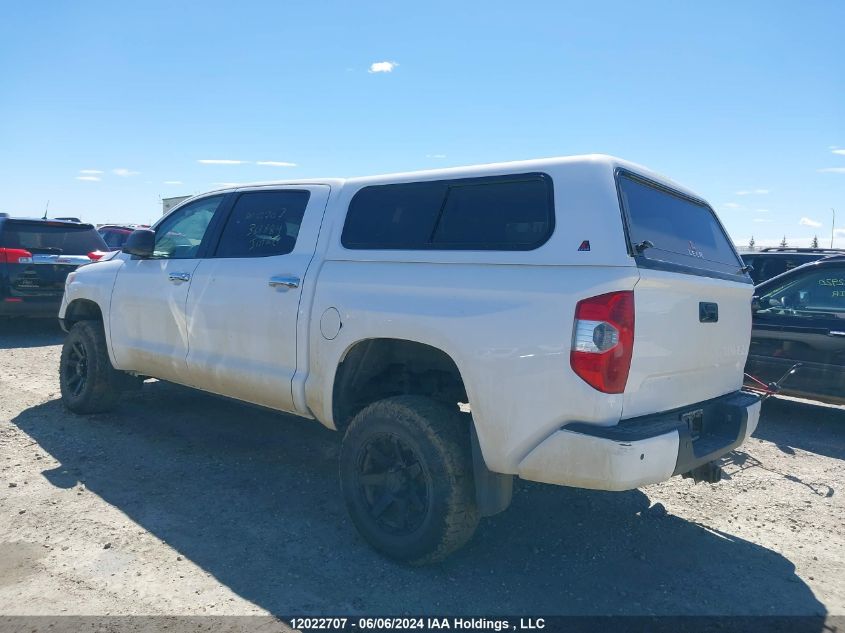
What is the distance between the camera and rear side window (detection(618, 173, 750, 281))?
10.0ft

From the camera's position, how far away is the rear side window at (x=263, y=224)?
13.8ft

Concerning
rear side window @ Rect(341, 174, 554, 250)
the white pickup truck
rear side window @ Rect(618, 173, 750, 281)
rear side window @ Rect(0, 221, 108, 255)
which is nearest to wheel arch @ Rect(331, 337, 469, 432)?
the white pickup truck

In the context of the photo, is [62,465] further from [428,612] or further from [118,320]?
[428,612]

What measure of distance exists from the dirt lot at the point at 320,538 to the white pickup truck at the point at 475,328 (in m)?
0.39

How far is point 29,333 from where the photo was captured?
34.4ft

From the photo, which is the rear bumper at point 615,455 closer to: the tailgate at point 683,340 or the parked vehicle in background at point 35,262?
the tailgate at point 683,340

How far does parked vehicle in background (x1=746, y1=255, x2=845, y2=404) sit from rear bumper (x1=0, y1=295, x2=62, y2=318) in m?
9.35

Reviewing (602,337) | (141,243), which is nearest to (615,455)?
(602,337)

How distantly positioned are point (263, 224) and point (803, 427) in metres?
5.55

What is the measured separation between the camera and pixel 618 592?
3.20 meters

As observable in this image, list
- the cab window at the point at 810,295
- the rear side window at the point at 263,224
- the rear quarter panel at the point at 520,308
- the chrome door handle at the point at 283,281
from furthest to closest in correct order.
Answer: the cab window at the point at 810,295 → the rear side window at the point at 263,224 → the chrome door handle at the point at 283,281 → the rear quarter panel at the point at 520,308

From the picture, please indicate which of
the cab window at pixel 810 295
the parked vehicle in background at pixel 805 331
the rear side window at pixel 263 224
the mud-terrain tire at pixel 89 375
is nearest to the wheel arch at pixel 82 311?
the mud-terrain tire at pixel 89 375

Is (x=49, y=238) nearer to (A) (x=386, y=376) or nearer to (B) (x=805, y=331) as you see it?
(A) (x=386, y=376)

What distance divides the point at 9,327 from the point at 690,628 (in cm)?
1156
